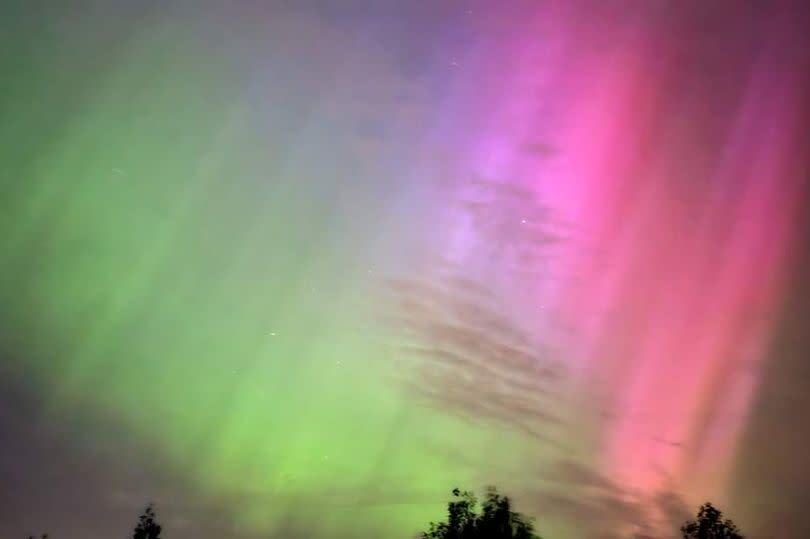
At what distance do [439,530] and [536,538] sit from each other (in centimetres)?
599

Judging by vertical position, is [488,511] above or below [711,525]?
below

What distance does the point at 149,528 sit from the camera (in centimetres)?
5106

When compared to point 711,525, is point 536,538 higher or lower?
lower

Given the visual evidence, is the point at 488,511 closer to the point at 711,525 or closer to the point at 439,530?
the point at 439,530

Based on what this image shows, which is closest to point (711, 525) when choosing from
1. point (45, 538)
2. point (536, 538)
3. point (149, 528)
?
point (536, 538)

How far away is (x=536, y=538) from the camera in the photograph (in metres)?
35.7

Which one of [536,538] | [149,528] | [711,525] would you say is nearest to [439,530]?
[536,538]

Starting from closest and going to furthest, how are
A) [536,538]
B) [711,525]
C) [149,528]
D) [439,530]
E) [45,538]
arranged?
[536,538], [439,530], [711,525], [149,528], [45,538]

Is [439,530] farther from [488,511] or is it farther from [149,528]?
[149,528]

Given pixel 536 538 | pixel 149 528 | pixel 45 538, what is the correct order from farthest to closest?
pixel 45 538 → pixel 149 528 → pixel 536 538

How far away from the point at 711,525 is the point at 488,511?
1851cm

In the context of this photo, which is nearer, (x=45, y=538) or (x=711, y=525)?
(x=711, y=525)

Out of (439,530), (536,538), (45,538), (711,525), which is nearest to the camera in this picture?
(536,538)

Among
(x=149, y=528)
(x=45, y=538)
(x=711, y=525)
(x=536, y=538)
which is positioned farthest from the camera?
(x=45, y=538)
